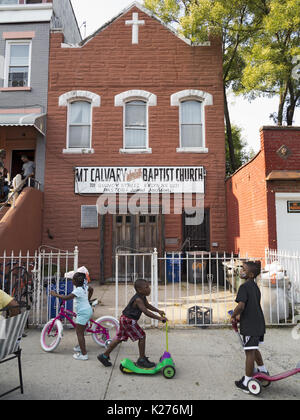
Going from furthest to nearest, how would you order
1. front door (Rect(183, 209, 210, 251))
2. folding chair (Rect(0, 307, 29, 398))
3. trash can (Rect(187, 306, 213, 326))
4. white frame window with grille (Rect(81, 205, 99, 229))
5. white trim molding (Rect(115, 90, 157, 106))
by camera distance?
white trim molding (Rect(115, 90, 157, 106)) < front door (Rect(183, 209, 210, 251)) < white frame window with grille (Rect(81, 205, 99, 229)) < trash can (Rect(187, 306, 213, 326)) < folding chair (Rect(0, 307, 29, 398))

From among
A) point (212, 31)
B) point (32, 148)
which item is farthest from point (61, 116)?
point (212, 31)

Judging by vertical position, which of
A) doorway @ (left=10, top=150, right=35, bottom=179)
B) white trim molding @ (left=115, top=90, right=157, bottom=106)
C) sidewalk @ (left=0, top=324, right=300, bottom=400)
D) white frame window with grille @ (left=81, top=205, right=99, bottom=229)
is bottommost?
sidewalk @ (left=0, top=324, right=300, bottom=400)

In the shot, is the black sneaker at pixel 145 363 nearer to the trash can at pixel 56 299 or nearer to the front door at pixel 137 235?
the trash can at pixel 56 299

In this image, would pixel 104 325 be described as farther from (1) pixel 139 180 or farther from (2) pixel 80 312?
(1) pixel 139 180

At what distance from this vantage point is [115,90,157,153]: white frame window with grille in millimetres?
11547

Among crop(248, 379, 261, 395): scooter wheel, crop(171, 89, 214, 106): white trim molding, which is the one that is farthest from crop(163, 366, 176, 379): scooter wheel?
crop(171, 89, 214, 106): white trim molding

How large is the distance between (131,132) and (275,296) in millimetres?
7919

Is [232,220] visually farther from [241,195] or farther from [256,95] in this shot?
[256,95]

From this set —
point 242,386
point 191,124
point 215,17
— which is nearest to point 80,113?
point 191,124

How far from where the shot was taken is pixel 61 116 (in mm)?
11578

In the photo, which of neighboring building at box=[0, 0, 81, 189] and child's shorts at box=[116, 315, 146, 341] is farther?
neighboring building at box=[0, 0, 81, 189]

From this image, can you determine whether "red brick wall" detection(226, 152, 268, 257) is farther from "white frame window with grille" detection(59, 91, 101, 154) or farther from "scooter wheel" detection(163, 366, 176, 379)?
"white frame window with grille" detection(59, 91, 101, 154)

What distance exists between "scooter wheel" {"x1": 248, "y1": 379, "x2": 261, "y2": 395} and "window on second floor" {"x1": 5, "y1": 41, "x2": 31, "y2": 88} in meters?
12.3

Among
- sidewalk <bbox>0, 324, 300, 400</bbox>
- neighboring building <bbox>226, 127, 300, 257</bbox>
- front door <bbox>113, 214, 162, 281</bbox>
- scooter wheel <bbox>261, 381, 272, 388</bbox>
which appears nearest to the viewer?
sidewalk <bbox>0, 324, 300, 400</bbox>
